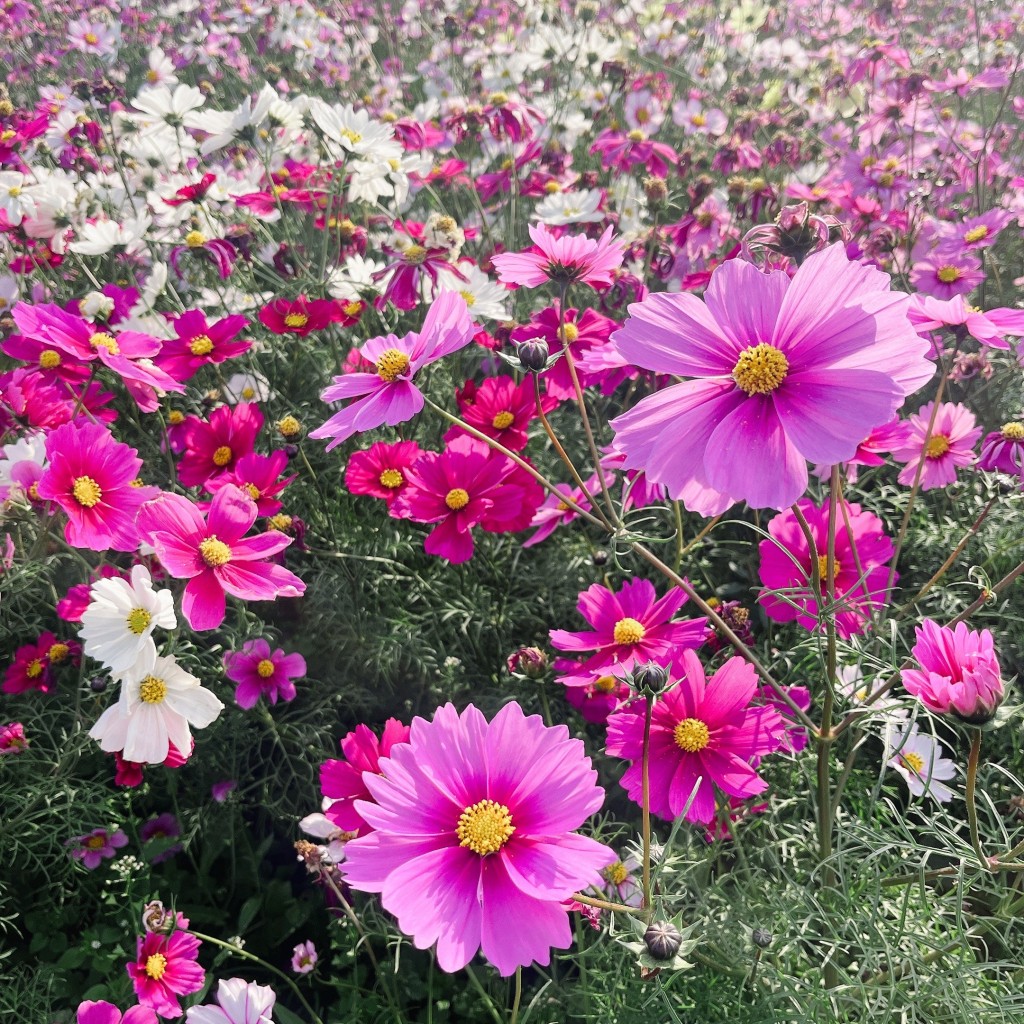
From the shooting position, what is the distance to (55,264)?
1.81 meters

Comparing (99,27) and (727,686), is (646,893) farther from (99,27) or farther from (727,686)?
(99,27)

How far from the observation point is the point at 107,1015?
865 mm

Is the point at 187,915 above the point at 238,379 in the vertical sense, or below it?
below

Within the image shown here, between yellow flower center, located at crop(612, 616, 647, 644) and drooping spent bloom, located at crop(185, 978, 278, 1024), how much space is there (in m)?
0.53

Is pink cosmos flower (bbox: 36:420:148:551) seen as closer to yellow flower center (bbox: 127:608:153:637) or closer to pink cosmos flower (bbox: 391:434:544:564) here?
yellow flower center (bbox: 127:608:153:637)

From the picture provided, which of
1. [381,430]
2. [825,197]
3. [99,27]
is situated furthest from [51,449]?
[99,27]

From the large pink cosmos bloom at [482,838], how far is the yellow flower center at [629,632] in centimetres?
34

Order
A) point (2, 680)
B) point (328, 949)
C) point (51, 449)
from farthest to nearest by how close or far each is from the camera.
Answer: point (2, 680)
point (328, 949)
point (51, 449)

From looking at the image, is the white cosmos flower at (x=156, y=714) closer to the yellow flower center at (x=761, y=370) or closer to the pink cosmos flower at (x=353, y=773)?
the pink cosmos flower at (x=353, y=773)

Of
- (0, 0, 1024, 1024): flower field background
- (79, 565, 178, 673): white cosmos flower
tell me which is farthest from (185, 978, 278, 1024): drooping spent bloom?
(79, 565, 178, 673): white cosmos flower

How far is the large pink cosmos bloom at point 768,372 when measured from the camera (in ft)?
1.85

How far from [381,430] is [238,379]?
0.32 meters

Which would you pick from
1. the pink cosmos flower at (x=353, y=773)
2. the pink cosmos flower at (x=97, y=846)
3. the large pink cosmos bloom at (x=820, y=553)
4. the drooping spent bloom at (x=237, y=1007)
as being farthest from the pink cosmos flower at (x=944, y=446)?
the pink cosmos flower at (x=97, y=846)

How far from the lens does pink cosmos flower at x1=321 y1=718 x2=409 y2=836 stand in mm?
867
